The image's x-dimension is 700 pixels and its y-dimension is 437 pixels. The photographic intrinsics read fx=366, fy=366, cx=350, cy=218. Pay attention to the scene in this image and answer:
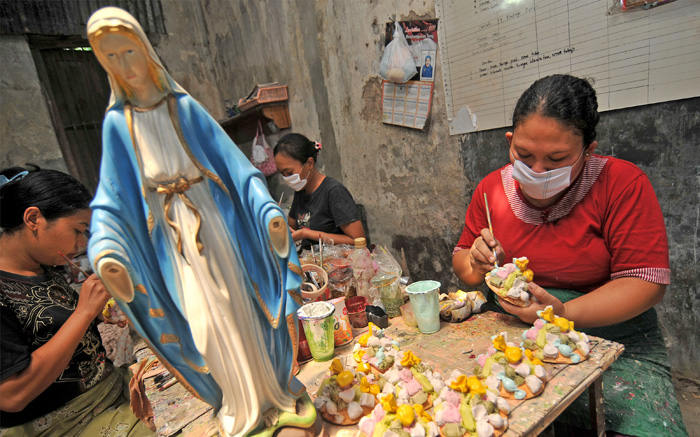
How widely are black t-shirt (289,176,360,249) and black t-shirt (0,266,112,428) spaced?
1762 millimetres

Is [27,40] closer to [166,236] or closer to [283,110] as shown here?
[283,110]

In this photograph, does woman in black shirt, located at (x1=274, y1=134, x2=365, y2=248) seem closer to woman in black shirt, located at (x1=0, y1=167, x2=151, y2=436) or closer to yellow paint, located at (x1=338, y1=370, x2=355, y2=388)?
woman in black shirt, located at (x1=0, y1=167, x2=151, y2=436)

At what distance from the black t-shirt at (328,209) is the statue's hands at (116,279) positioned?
2172 millimetres

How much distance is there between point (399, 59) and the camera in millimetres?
3188

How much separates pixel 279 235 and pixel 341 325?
0.75 meters

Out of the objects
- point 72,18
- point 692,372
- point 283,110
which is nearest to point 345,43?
point 283,110

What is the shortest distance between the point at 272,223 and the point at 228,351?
0.41 metres

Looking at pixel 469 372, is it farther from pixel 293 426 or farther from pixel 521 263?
pixel 293 426

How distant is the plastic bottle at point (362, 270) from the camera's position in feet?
6.44

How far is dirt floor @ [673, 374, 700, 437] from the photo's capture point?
82.9 inches

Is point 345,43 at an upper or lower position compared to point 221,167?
upper

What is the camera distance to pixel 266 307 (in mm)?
1163

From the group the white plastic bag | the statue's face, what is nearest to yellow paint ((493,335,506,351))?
the statue's face

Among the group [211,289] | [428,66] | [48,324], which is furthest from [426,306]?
[428,66]
